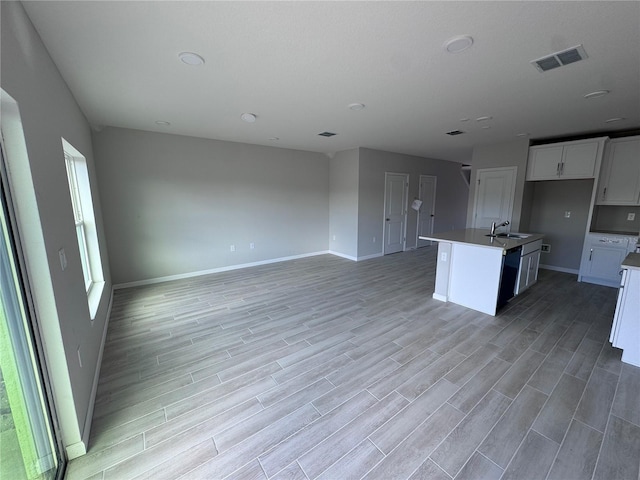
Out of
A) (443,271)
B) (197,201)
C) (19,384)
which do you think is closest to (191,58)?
(19,384)

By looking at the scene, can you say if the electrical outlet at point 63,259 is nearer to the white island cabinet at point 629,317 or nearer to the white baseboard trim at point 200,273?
A: the white baseboard trim at point 200,273

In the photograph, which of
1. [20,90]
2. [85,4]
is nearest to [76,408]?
[20,90]

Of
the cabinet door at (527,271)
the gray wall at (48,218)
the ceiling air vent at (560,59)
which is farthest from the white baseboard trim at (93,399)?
the cabinet door at (527,271)

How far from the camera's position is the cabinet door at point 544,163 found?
4.36 metres

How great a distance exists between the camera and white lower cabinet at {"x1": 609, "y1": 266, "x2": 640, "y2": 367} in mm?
2273

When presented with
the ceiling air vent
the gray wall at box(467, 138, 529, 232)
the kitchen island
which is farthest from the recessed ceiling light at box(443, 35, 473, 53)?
the gray wall at box(467, 138, 529, 232)

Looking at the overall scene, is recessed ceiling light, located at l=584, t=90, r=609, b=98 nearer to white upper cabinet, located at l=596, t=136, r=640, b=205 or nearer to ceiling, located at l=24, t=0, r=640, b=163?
ceiling, located at l=24, t=0, r=640, b=163

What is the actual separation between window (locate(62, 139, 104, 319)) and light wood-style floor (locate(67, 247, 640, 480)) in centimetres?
54

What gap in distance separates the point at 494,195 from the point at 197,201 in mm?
5785

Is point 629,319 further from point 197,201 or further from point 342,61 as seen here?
point 197,201

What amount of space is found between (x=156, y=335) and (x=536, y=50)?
14.1 feet

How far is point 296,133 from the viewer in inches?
167

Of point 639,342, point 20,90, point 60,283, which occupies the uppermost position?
point 20,90

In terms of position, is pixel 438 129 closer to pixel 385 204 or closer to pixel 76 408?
pixel 385 204
